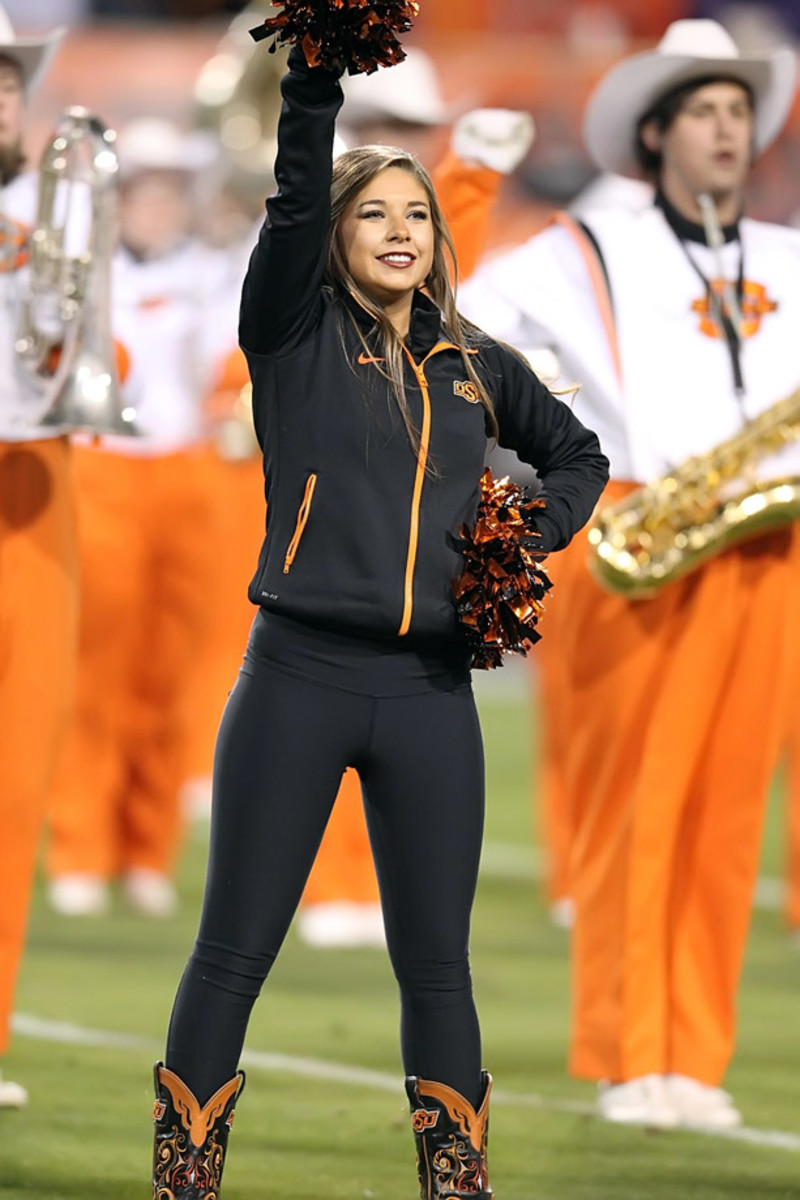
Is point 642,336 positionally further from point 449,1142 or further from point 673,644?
point 449,1142

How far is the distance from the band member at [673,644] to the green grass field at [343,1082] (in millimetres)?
272

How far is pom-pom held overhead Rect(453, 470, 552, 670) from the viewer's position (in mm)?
4586

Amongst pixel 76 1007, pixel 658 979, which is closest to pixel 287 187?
pixel 658 979

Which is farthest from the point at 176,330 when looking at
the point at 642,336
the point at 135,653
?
the point at 642,336

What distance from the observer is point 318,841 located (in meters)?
4.70

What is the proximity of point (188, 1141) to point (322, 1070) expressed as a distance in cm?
222

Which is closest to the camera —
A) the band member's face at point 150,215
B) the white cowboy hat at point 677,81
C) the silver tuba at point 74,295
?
the silver tuba at point 74,295

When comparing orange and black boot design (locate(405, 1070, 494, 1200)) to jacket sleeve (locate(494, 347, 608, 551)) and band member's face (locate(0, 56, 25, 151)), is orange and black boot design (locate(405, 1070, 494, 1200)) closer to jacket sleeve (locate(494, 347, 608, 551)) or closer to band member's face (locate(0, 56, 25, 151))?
jacket sleeve (locate(494, 347, 608, 551))

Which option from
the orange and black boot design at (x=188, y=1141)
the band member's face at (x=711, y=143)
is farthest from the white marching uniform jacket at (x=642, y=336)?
the orange and black boot design at (x=188, y=1141)

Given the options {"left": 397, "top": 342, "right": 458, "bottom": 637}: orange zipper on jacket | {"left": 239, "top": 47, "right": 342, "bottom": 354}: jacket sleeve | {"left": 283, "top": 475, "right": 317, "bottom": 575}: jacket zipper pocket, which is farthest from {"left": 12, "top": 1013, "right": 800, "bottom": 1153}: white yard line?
{"left": 239, "top": 47, "right": 342, "bottom": 354}: jacket sleeve

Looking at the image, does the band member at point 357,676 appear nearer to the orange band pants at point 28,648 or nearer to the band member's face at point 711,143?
the orange band pants at point 28,648

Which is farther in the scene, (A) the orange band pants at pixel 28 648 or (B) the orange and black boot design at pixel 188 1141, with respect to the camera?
(A) the orange band pants at pixel 28 648

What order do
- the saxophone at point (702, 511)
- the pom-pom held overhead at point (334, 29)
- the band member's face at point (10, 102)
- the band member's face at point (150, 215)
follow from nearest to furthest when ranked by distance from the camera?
the pom-pom held overhead at point (334, 29)
the saxophone at point (702, 511)
the band member's face at point (10, 102)
the band member's face at point (150, 215)

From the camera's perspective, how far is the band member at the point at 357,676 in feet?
15.0
